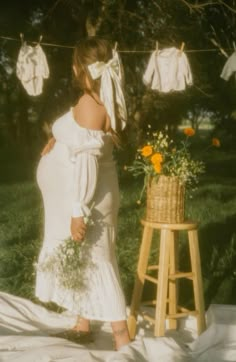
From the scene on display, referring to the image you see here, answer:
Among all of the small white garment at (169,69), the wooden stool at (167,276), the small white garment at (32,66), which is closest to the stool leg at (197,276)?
the wooden stool at (167,276)

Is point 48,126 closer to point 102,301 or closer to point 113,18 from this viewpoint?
point 113,18

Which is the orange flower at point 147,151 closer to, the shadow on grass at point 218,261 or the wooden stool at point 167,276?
the wooden stool at point 167,276

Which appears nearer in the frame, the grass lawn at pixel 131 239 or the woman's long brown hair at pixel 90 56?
the woman's long brown hair at pixel 90 56

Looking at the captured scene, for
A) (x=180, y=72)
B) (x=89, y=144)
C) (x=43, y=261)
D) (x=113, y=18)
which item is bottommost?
(x=43, y=261)

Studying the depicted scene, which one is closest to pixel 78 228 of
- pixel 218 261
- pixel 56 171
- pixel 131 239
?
pixel 56 171

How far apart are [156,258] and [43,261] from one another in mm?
2614

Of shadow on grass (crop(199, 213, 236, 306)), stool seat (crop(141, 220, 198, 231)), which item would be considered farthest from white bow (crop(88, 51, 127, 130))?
shadow on grass (crop(199, 213, 236, 306))

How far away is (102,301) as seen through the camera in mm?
3504

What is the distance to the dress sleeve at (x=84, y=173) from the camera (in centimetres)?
325

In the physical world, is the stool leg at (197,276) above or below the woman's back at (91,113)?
below

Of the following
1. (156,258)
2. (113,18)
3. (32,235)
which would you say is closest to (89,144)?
(156,258)

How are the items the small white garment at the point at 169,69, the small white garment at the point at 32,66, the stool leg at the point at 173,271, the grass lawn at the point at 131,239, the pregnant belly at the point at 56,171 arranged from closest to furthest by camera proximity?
the pregnant belly at the point at 56,171 → the stool leg at the point at 173,271 → the grass lawn at the point at 131,239 → the small white garment at the point at 169,69 → the small white garment at the point at 32,66

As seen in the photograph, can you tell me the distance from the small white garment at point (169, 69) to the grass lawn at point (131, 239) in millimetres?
1759

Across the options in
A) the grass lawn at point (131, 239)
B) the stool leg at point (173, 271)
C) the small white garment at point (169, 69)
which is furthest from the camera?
the small white garment at point (169, 69)
